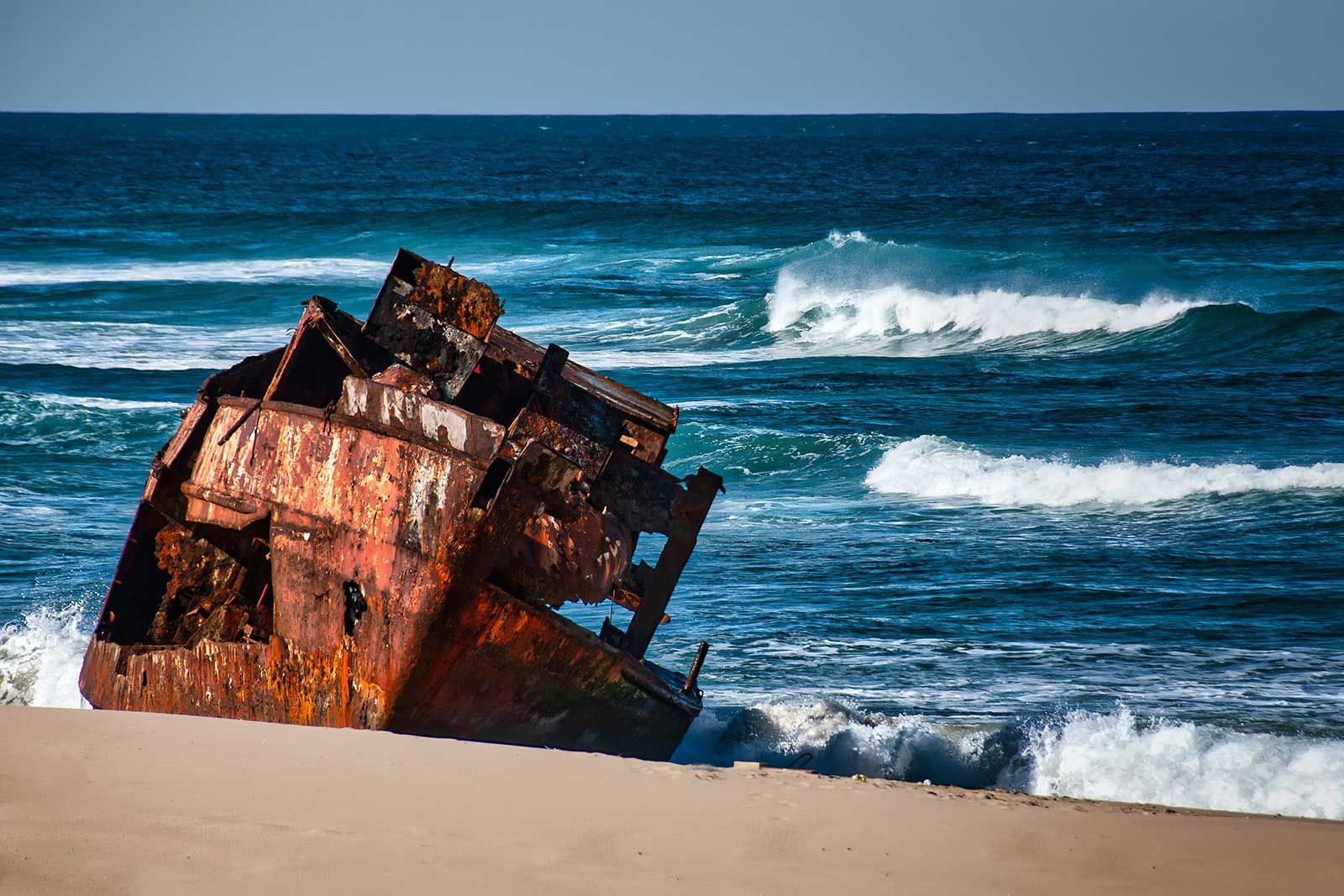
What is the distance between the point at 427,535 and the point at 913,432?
11.3 metres

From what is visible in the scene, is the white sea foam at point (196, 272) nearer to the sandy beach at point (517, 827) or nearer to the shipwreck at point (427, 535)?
the shipwreck at point (427, 535)

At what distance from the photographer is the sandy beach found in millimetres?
3717

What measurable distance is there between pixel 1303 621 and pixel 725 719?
4309 millimetres

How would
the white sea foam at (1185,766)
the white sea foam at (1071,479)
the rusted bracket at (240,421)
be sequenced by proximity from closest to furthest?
the rusted bracket at (240,421) → the white sea foam at (1185,766) → the white sea foam at (1071,479)

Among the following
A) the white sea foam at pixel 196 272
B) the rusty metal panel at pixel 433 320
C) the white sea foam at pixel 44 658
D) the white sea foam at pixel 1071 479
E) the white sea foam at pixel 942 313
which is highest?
the white sea foam at pixel 942 313

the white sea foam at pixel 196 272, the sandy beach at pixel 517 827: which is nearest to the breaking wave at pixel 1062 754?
the sandy beach at pixel 517 827

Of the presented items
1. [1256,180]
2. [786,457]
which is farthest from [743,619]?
[1256,180]

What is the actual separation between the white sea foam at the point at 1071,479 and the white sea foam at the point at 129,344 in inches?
456

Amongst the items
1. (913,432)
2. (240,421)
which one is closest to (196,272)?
(913,432)

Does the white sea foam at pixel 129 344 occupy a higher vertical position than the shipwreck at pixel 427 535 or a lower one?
lower

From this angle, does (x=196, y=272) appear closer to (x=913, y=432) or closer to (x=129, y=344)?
(x=129, y=344)

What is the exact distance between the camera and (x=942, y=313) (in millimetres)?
25781

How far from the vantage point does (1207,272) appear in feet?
94.2

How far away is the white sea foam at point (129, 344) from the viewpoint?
65.9ft
